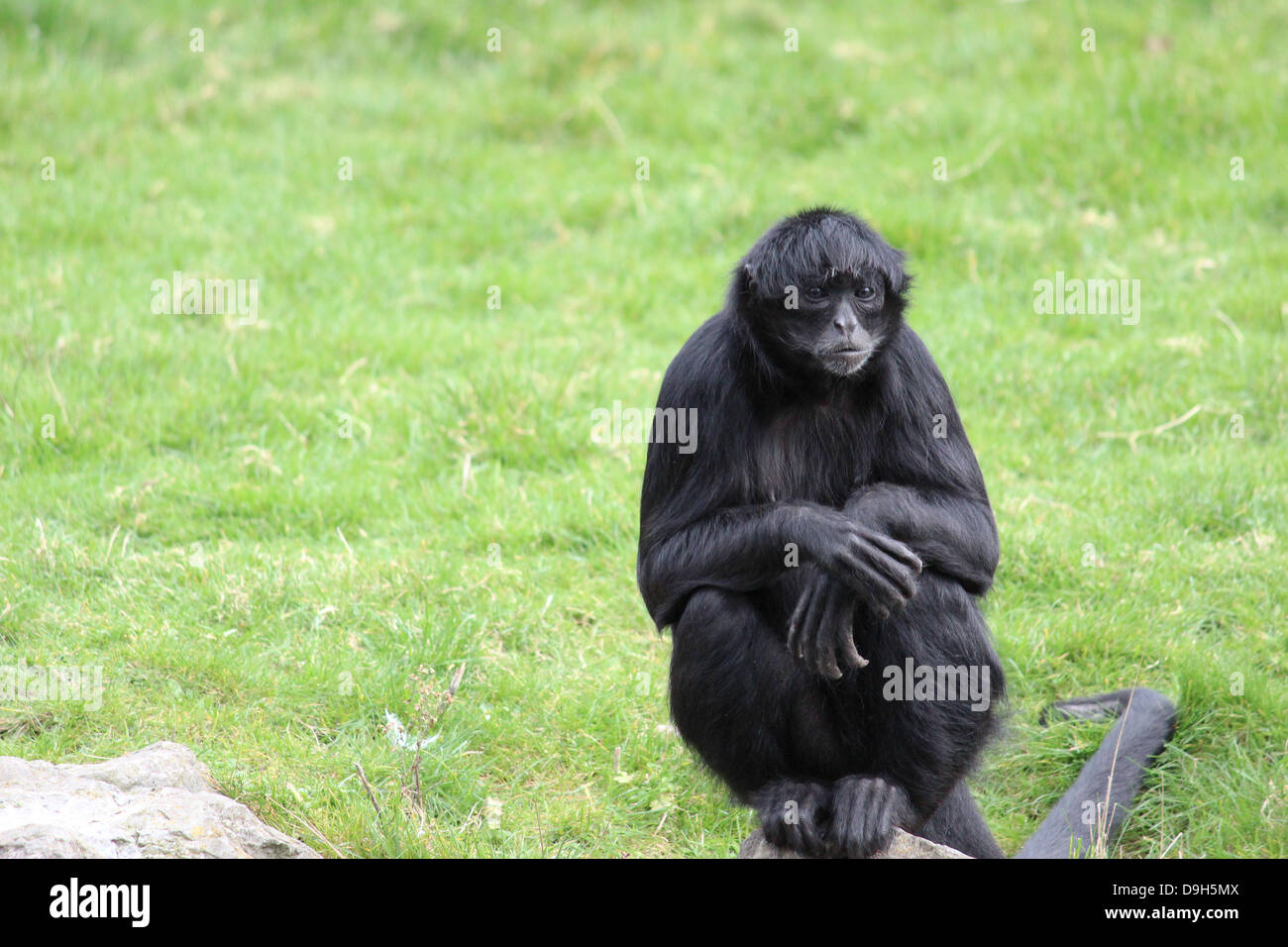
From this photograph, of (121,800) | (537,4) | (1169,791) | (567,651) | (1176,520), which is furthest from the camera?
(537,4)

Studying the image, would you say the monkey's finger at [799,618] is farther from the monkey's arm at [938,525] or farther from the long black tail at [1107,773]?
the long black tail at [1107,773]

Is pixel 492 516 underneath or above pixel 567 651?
above

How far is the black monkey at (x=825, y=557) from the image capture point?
485cm

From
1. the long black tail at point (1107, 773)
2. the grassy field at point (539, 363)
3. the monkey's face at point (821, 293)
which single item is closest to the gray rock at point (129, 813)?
the grassy field at point (539, 363)

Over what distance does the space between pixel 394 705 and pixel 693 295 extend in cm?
429

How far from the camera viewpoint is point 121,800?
15.6 feet

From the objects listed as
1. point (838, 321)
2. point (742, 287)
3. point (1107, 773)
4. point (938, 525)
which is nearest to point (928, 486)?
point (938, 525)

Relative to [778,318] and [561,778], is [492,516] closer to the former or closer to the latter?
[561,778]

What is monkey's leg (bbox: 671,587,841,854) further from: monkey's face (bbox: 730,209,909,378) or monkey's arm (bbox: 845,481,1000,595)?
monkey's face (bbox: 730,209,909,378)

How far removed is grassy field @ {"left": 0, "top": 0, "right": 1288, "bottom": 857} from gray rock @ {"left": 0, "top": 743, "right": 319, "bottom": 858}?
0.31 metres

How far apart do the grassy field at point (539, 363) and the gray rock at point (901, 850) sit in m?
0.80
